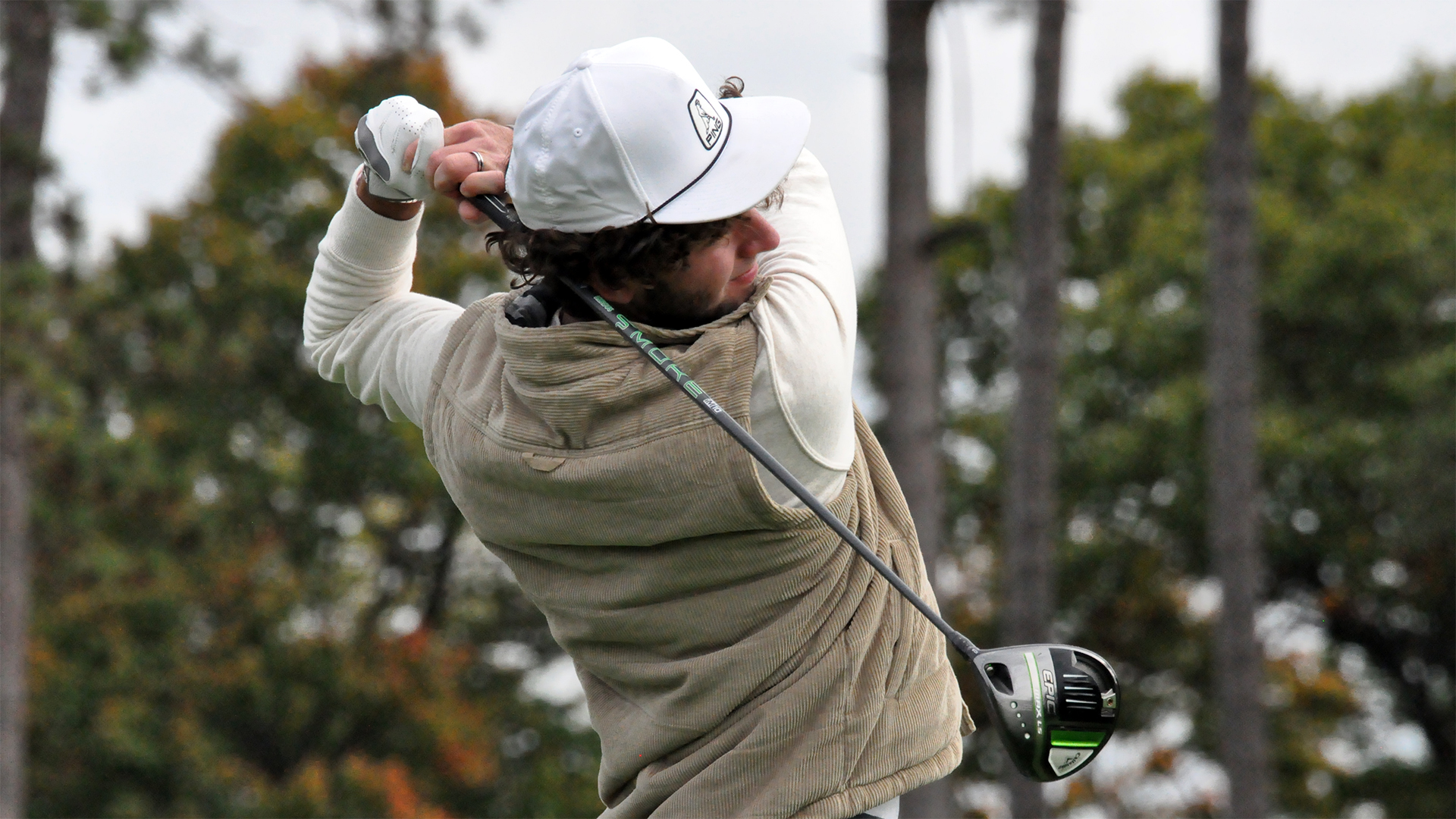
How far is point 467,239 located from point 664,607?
1953 cm

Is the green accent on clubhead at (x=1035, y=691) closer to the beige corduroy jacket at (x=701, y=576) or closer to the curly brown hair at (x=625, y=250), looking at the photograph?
the beige corduroy jacket at (x=701, y=576)

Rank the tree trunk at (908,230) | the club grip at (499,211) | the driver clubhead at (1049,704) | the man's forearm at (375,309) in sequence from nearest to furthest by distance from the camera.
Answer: the driver clubhead at (1049,704)
the club grip at (499,211)
the man's forearm at (375,309)
the tree trunk at (908,230)

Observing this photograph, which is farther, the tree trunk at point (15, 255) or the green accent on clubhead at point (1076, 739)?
the tree trunk at point (15, 255)

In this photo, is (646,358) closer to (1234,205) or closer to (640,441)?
(640,441)

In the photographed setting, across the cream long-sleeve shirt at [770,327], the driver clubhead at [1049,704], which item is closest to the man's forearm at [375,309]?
the cream long-sleeve shirt at [770,327]

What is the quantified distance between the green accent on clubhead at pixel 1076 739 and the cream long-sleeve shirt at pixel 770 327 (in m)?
0.43

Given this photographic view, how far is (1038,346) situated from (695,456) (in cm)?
1031

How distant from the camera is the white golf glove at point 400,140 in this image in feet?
7.58

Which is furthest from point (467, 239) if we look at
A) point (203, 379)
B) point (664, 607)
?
point (664, 607)

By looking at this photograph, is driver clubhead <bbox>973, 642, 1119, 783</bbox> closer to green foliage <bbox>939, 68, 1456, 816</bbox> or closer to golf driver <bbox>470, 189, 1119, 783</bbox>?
golf driver <bbox>470, 189, 1119, 783</bbox>

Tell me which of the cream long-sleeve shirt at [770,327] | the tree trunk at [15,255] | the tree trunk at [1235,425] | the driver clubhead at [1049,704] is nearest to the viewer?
the cream long-sleeve shirt at [770,327]

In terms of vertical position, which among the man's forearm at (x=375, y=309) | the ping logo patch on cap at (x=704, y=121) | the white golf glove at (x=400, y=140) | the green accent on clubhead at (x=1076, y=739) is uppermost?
the ping logo patch on cap at (x=704, y=121)

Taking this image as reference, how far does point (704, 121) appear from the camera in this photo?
82.8 inches

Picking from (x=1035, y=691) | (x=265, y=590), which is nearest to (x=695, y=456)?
(x=1035, y=691)
